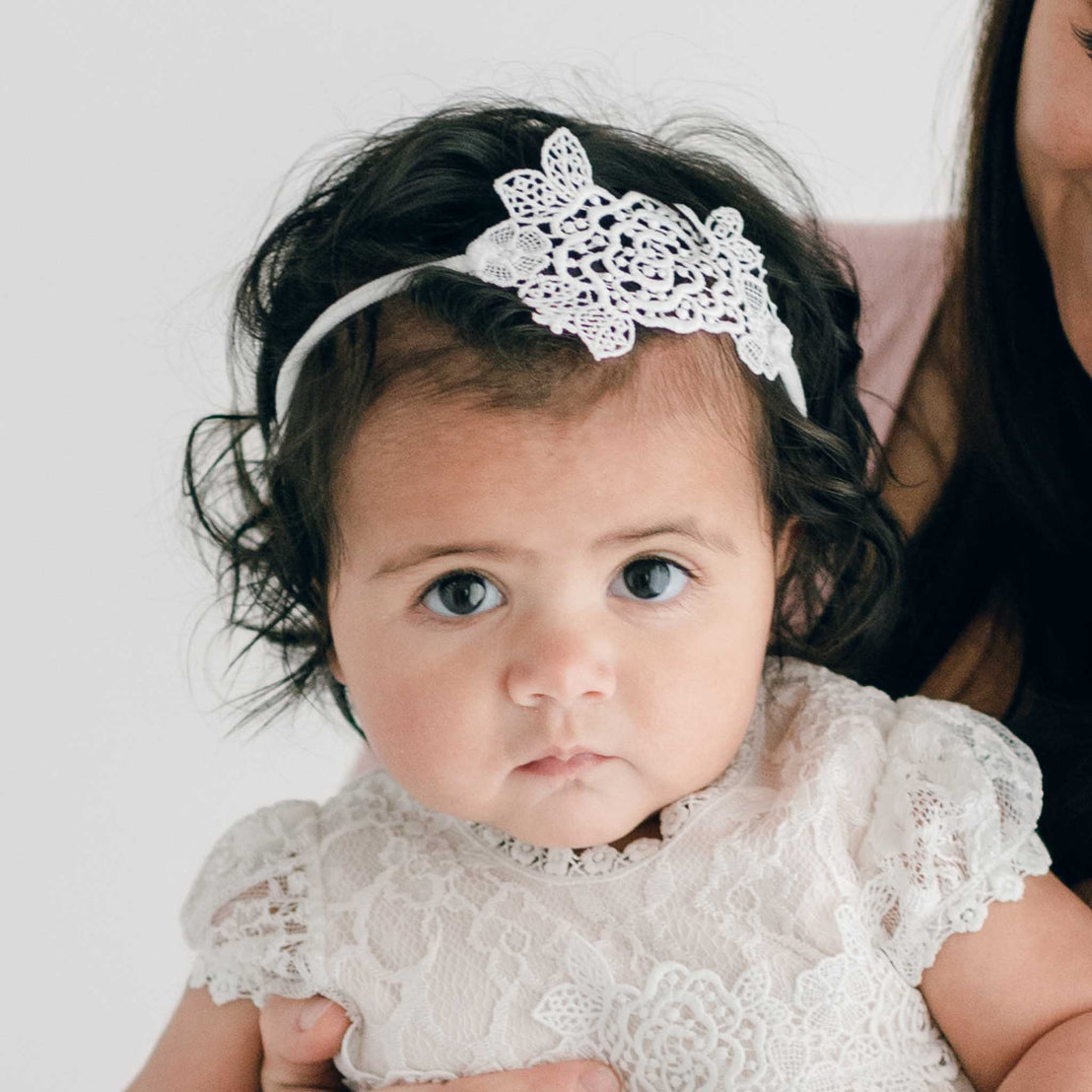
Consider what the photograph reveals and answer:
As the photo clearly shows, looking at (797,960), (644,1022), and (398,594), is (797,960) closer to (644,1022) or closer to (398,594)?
(644,1022)

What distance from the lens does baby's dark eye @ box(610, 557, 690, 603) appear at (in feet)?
3.46

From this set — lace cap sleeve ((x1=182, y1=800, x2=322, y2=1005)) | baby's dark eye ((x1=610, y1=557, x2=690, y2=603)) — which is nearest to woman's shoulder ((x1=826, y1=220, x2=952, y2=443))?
baby's dark eye ((x1=610, y1=557, x2=690, y2=603))

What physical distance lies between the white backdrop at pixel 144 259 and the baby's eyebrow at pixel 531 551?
3.81 ft

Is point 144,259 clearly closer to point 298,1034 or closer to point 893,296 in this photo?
point 893,296

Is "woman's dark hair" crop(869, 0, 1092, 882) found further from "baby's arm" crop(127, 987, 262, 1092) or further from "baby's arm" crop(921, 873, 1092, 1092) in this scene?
"baby's arm" crop(127, 987, 262, 1092)

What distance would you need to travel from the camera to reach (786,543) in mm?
1218

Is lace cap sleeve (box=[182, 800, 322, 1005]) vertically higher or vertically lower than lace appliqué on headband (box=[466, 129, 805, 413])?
lower

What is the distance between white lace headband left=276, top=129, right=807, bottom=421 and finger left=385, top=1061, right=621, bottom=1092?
1.66ft

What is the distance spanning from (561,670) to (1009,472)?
59cm

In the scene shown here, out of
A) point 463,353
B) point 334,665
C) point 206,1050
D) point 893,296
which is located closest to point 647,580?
point 463,353

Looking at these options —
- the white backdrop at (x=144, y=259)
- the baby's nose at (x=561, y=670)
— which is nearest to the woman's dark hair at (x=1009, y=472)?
the baby's nose at (x=561, y=670)

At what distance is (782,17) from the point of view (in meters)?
2.30

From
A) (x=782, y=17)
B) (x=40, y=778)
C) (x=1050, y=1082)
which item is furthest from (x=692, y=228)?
Answer: (x=40, y=778)

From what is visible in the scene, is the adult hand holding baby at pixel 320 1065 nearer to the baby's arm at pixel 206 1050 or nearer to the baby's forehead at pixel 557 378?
the baby's arm at pixel 206 1050
